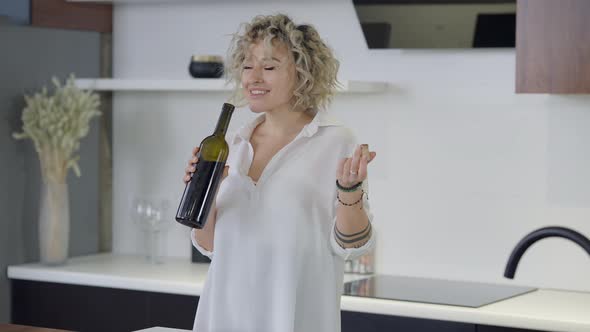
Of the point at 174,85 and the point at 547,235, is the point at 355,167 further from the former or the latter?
the point at 174,85

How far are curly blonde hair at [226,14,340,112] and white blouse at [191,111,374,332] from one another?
0.27ft

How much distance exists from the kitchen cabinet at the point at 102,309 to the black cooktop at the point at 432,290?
0.13 metres

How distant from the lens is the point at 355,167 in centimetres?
206

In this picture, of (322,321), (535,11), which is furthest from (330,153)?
(535,11)

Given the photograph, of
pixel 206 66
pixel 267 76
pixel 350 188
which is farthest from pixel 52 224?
pixel 350 188

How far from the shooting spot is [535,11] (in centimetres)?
302

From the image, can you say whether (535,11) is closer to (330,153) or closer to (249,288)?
(330,153)

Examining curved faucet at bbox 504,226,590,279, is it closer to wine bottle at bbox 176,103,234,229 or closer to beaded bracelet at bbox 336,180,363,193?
beaded bracelet at bbox 336,180,363,193

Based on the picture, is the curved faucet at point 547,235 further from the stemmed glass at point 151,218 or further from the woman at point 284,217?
the stemmed glass at point 151,218

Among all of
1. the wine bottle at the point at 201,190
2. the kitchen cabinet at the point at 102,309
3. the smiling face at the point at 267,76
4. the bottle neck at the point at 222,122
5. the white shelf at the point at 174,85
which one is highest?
the white shelf at the point at 174,85

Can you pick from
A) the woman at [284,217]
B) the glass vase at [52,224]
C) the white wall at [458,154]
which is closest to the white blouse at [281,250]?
the woman at [284,217]

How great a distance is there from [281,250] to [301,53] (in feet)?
1.41

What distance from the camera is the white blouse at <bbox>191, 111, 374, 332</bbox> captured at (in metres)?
2.22

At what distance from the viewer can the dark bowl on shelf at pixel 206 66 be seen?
375cm
